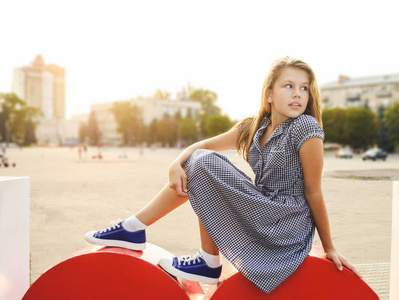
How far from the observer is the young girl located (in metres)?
1.94

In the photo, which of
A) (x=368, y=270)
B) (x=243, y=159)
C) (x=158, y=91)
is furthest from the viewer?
(x=158, y=91)

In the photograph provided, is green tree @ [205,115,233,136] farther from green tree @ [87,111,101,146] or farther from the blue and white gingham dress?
the blue and white gingham dress

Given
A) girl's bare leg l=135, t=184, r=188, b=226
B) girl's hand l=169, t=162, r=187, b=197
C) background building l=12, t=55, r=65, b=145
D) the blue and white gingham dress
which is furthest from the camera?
background building l=12, t=55, r=65, b=145

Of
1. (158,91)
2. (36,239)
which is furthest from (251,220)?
(158,91)

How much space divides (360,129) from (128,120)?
172 ft

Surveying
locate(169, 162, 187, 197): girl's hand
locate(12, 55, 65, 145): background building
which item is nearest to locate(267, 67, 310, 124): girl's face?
locate(169, 162, 187, 197): girl's hand

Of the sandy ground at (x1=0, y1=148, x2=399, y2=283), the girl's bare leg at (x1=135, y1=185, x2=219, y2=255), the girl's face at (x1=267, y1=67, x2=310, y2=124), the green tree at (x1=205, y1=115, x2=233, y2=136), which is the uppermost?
the green tree at (x1=205, y1=115, x2=233, y2=136)

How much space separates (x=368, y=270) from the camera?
385cm

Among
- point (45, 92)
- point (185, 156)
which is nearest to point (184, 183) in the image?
point (185, 156)

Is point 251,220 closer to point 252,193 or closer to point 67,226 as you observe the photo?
point 252,193

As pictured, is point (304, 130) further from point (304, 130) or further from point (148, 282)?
point (148, 282)

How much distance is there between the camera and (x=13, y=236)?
2.46 meters

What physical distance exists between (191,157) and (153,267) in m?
0.58

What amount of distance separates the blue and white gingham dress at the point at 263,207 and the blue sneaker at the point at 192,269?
0.52ft
